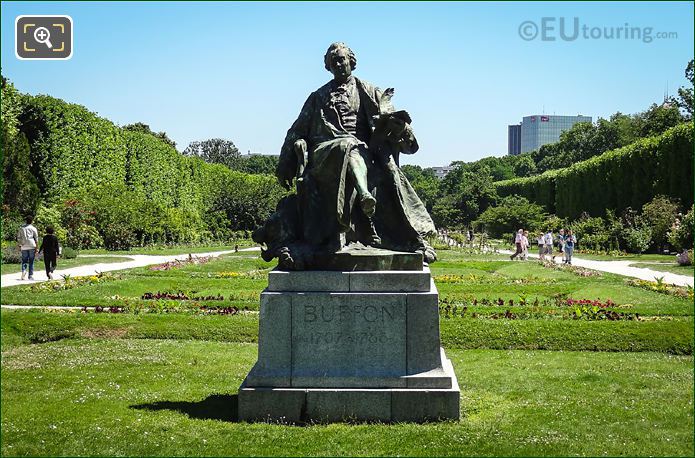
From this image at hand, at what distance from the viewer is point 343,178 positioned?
7242 millimetres

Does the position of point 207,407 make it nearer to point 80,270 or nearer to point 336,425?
point 336,425

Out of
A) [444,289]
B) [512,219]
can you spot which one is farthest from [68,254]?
[512,219]

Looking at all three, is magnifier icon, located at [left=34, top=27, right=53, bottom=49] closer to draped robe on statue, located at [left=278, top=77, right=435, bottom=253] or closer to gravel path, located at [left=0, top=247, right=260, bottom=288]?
draped robe on statue, located at [left=278, top=77, right=435, bottom=253]

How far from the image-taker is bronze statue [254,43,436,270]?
7.31 metres

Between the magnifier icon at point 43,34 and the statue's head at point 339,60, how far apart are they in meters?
2.78

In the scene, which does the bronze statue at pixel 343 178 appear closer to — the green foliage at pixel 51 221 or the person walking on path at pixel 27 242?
the person walking on path at pixel 27 242

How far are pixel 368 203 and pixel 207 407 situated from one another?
8.74 feet

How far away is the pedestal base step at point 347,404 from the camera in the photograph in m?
6.86

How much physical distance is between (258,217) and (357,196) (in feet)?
147

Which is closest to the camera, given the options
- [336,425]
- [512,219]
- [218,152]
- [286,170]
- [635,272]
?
[336,425]

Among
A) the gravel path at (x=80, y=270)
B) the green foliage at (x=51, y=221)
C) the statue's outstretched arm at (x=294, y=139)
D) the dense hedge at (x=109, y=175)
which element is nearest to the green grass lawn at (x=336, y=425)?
the gravel path at (x=80, y=270)

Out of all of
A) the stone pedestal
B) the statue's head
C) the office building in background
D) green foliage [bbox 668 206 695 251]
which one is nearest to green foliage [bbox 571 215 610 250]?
green foliage [bbox 668 206 695 251]

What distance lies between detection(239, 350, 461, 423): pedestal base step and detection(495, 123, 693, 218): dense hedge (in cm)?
2900

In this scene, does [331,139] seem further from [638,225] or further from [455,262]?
[638,225]
